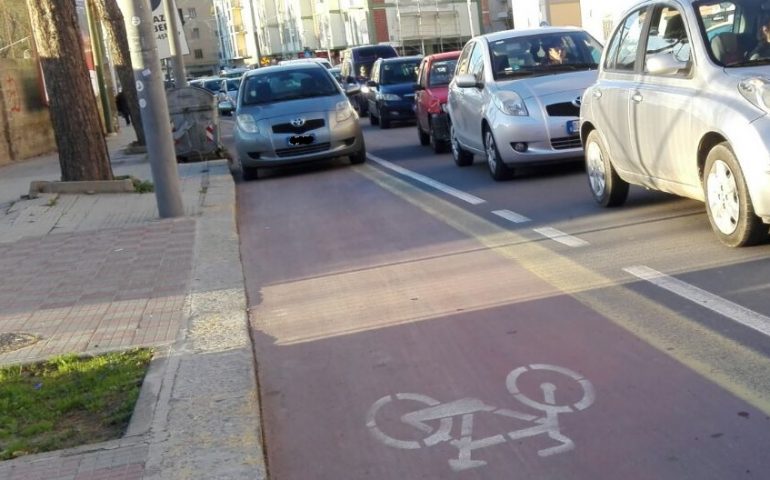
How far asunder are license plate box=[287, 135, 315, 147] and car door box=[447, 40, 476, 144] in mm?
2484

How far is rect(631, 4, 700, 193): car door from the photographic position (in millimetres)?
7828

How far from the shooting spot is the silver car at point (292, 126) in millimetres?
16547

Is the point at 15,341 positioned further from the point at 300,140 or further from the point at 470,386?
the point at 300,140

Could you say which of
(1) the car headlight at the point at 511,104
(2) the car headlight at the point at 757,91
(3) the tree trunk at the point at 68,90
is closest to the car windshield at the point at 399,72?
(3) the tree trunk at the point at 68,90

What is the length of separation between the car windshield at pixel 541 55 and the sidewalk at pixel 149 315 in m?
3.86

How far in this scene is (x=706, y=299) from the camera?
6312 mm

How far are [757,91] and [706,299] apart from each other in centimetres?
160

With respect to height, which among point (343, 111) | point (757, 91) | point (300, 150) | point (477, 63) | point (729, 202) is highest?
point (477, 63)

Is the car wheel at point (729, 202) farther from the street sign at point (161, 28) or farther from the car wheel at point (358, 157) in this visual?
the street sign at point (161, 28)

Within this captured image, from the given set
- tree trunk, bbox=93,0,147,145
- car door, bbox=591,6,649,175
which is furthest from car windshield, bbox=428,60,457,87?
car door, bbox=591,6,649,175

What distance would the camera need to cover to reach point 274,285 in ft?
26.9

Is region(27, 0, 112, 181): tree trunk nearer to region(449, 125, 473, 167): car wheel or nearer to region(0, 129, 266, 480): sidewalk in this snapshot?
region(0, 129, 266, 480): sidewalk

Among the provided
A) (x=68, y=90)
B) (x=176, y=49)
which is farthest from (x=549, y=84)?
(x=176, y=49)

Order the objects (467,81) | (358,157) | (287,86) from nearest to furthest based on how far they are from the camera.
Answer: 1. (467,81)
2. (358,157)
3. (287,86)
